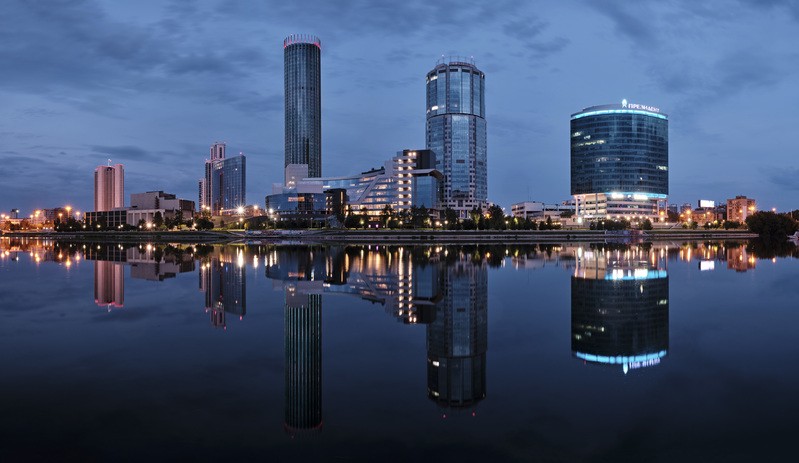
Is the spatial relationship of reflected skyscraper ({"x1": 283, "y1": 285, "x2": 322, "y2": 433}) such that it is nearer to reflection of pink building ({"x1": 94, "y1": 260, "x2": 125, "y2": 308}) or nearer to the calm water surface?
the calm water surface

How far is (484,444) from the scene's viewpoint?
855 centimetres

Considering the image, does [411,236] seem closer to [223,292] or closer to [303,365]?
[223,292]

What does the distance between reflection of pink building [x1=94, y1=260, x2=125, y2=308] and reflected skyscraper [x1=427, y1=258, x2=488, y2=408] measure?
14.3 m

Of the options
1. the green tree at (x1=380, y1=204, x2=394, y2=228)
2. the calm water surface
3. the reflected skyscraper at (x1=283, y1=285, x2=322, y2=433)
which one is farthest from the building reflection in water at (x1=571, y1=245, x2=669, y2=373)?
the green tree at (x1=380, y1=204, x2=394, y2=228)

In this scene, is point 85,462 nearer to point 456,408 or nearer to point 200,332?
point 456,408

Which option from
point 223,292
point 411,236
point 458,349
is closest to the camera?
point 458,349

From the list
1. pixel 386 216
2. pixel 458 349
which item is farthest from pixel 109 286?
pixel 386 216

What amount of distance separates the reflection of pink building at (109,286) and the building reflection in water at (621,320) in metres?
19.0

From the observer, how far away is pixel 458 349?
1468 centimetres

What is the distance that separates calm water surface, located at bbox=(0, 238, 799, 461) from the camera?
852cm

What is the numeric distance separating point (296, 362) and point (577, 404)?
6.73m

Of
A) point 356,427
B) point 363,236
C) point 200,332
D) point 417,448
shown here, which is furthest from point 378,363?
point 363,236

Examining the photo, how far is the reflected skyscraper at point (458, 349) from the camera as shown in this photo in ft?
36.4

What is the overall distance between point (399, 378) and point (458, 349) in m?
2.94
